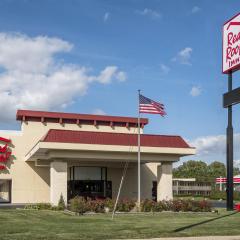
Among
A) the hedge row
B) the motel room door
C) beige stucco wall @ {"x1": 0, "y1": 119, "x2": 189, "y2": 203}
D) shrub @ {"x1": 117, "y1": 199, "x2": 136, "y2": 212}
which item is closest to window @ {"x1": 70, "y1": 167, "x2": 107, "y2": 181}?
the motel room door

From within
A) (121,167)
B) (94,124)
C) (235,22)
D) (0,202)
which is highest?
(235,22)

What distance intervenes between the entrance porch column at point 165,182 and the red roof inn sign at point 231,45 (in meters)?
14.5

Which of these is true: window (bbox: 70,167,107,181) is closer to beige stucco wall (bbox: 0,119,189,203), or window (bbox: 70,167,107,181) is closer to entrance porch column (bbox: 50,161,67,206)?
beige stucco wall (bbox: 0,119,189,203)

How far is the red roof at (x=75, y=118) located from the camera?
146 feet

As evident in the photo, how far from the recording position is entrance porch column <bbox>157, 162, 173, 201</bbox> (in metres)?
37.8

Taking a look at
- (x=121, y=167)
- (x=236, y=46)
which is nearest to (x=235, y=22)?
(x=236, y=46)

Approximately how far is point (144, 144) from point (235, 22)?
578 inches

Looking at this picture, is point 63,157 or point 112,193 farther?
point 112,193

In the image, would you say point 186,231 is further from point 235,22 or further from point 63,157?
point 63,157

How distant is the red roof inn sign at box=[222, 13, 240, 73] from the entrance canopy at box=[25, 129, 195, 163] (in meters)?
12.5

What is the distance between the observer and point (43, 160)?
43.0 metres

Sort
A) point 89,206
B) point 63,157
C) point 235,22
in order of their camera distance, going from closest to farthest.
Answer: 1. point 235,22
2. point 89,206
3. point 63,157

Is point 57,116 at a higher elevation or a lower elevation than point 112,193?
higher

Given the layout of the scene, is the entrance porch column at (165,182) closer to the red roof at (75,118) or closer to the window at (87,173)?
the window at (87,173)
